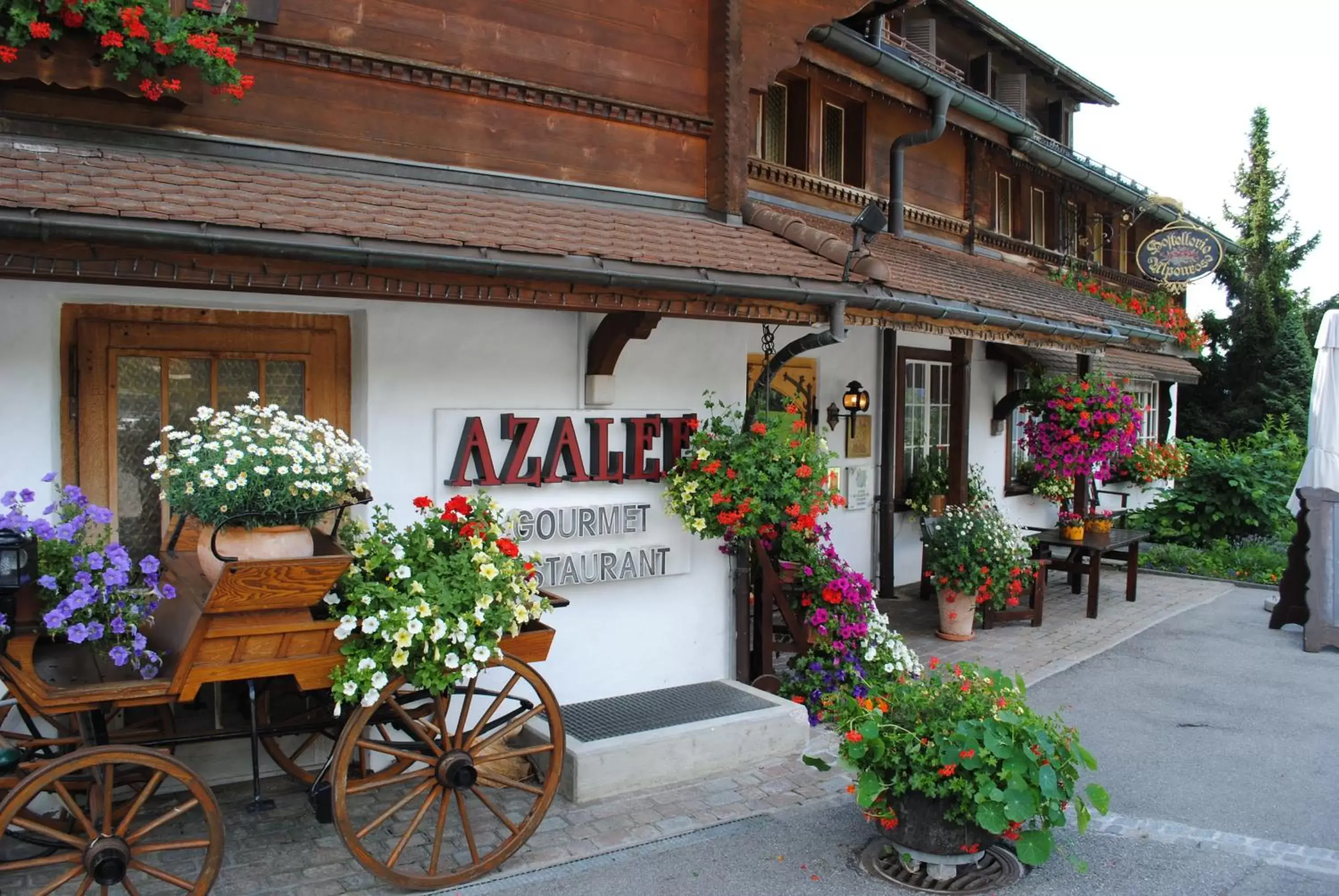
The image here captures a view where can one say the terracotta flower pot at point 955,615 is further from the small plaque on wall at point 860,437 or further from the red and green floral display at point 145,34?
the red and green floral display at point 145,34

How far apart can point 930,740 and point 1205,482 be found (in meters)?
12.3

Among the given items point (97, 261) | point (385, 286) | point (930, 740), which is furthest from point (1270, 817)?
point (97, 261)

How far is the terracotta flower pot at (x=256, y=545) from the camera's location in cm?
403

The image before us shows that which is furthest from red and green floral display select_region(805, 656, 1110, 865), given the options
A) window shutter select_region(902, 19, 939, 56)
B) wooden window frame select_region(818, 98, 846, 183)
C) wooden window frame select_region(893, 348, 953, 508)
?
window shutter select_region(902, 19, 939, 56)

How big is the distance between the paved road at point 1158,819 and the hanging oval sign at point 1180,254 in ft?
24.1

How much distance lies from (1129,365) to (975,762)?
13.9 m

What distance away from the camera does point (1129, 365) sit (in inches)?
652

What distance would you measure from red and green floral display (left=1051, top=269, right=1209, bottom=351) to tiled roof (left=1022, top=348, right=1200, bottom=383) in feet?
2.85

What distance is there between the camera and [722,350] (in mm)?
6754

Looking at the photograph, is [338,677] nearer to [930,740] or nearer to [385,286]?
[385,286]

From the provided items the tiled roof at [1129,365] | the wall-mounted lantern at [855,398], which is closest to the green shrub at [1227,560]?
the tiled roof at [1129,365]

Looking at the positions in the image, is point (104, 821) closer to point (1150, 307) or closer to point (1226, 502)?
point (1150, 307)

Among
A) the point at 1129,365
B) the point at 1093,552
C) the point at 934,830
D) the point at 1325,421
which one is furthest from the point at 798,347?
the point at 1129,365

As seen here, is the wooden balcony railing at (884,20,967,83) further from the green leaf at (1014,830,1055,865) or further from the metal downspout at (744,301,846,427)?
the green leaf at (1014,830,1055,865)
